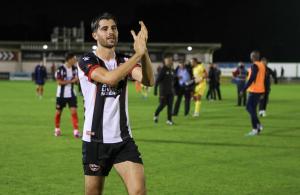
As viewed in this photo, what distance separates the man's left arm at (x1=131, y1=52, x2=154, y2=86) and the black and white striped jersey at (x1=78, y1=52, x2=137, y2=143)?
174 millimetres

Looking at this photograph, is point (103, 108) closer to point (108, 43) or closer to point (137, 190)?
point (108, 43)

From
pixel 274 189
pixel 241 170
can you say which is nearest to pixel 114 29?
pixel 274 189

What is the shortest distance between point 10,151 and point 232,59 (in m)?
83.6

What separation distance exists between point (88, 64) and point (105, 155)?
2.87 feet

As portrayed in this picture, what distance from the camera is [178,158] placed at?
37.7 feet

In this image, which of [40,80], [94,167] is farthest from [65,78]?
[40,80]

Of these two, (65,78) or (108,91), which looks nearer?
(108,91)

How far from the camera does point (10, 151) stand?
12.3m

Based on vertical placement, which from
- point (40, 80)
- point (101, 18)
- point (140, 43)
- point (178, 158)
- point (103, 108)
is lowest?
point (178, 158)

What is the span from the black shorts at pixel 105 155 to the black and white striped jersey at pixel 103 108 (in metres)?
0.06

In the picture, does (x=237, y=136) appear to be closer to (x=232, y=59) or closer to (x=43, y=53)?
(x=43, y=53)

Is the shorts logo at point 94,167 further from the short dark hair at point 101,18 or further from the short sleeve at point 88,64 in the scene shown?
the short dark hair at point 101,18

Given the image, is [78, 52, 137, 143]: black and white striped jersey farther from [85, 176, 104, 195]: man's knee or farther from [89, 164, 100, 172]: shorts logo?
[85, 176, 104, 195]: man's knee

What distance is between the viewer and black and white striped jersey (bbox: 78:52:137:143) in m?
5.32
